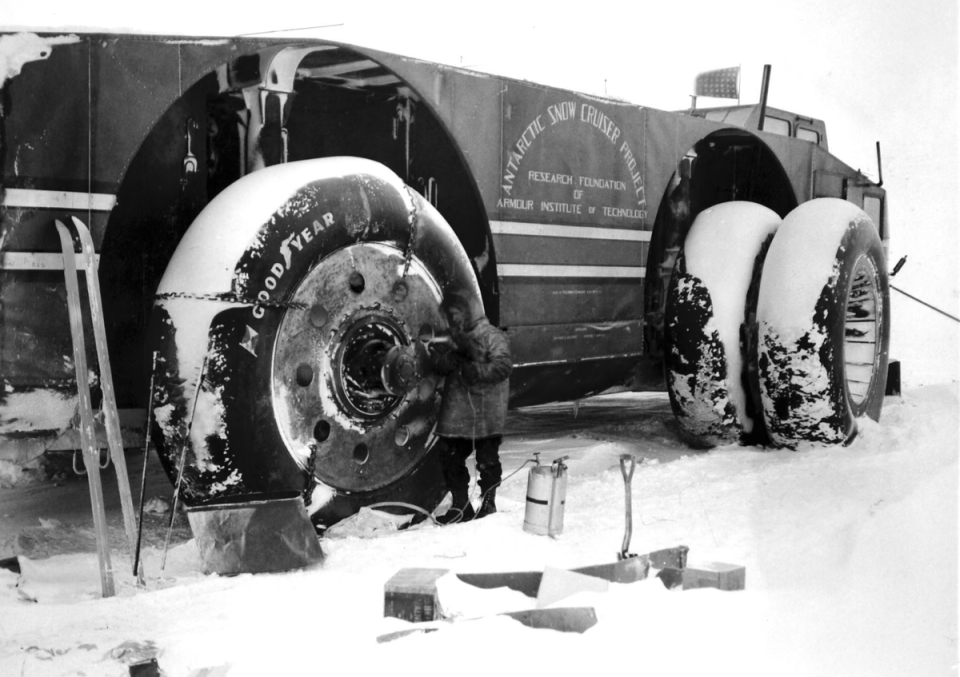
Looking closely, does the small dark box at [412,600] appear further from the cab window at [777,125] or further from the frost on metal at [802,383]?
the cab window at [777,125]

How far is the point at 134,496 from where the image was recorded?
499 centimetres

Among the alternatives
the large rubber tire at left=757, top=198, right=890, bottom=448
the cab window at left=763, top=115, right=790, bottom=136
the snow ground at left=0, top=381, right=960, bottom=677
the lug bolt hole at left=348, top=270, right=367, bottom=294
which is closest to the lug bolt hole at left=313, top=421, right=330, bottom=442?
the snow ground at left=0, top=381, right=960, bottom=677

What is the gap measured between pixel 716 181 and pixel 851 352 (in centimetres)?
144

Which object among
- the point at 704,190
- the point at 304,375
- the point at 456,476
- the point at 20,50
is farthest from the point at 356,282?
the point at 704,190

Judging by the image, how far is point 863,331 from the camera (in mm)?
6676

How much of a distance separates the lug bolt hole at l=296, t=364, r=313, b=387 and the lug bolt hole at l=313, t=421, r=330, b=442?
163 mm

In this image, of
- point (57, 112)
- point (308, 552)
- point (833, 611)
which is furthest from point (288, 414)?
point (833, 611)

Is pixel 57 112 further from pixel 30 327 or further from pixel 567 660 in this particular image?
pixel 567 660

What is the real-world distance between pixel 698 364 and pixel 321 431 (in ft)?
8.62

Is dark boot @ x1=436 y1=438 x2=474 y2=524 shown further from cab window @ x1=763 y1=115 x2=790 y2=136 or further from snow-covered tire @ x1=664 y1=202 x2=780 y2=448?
cab window @ x1=763 y1=115 x2=790 y2=136

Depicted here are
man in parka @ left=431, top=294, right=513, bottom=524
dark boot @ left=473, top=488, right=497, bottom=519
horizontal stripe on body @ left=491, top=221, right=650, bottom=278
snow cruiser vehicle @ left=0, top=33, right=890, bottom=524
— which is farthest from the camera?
horizontal stripe on body @ left=491, top=221, right=650, bottom=278

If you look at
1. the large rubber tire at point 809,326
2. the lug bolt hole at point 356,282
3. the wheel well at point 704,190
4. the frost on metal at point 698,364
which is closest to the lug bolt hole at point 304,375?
the lug bolt hole at point 356,282

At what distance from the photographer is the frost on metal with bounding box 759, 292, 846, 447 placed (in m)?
5.76

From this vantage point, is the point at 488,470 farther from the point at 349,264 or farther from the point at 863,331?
the point at 863,331
